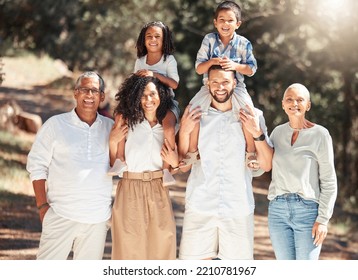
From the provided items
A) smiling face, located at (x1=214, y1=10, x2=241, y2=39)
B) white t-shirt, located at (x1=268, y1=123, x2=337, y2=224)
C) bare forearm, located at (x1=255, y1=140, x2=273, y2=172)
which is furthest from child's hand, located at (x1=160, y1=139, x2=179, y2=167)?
smiling face, located at (x1=214, y1=10, x2=241, y2=39)

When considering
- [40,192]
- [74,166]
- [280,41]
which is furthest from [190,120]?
[280,41]

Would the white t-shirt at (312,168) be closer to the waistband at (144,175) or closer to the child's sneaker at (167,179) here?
the child's sneaker at (167,179)

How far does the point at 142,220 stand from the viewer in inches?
166

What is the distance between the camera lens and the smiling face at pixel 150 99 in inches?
166

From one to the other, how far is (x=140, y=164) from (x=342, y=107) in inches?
333

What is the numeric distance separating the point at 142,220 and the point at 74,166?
526 millimetres

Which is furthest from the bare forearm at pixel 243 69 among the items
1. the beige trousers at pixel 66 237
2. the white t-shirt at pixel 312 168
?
the beige trousers at pixel 66 237

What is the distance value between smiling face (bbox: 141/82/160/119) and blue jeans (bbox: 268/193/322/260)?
0.93 meters

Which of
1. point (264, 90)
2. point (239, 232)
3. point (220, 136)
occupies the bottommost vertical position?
point (239, 232)

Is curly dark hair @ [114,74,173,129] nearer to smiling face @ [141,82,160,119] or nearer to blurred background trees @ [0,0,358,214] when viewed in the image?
smiling face @ [141,82,160,119]

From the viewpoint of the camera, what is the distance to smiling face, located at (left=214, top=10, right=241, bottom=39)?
4.53 meters
